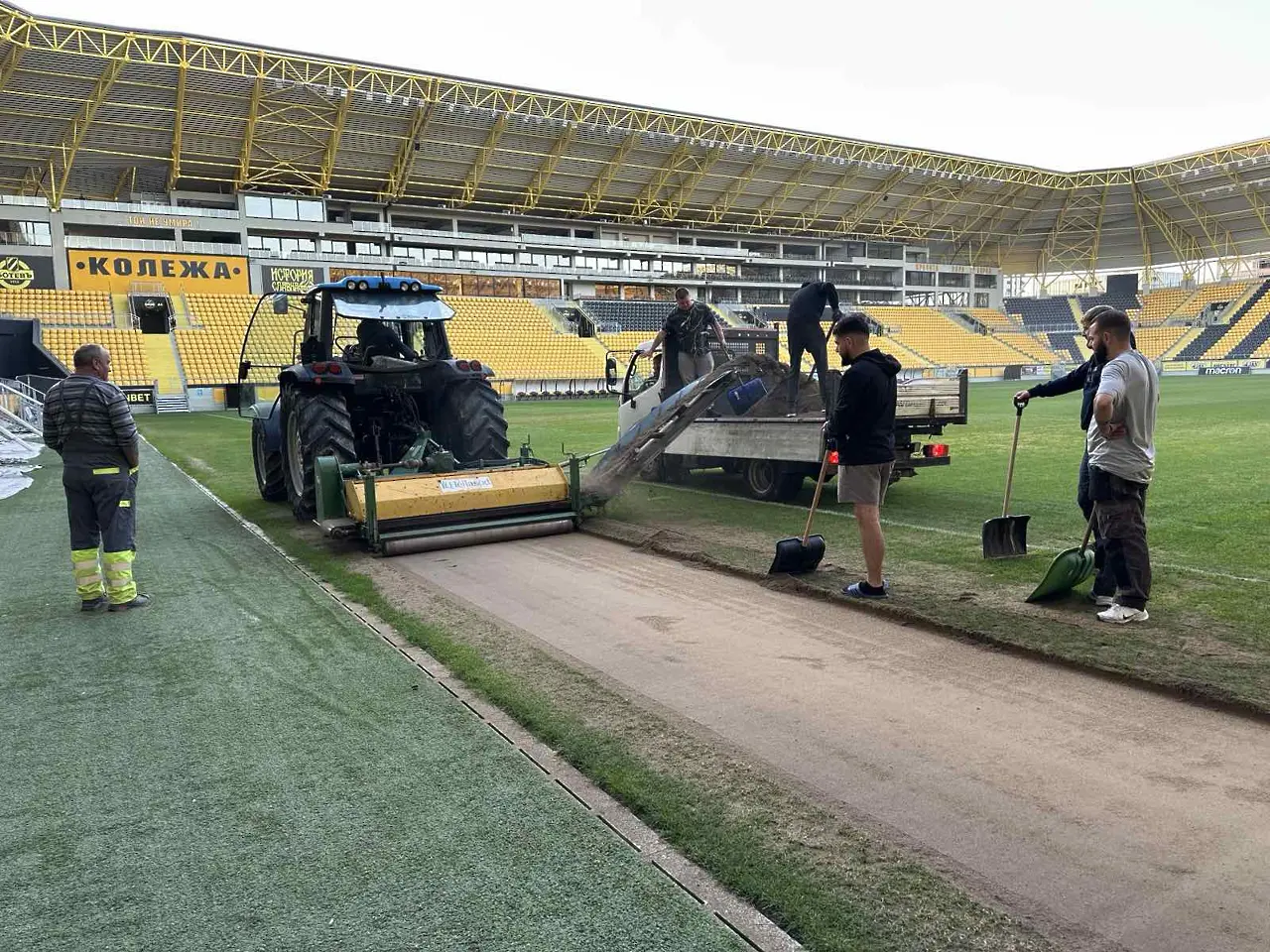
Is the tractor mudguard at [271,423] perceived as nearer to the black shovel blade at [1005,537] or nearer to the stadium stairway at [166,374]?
the black shovel blade at [1005,537]

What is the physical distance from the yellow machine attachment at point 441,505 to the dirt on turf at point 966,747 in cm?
166

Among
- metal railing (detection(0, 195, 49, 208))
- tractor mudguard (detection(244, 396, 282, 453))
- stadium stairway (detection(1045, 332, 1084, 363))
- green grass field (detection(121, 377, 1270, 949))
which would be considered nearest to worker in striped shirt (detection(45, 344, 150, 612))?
green grass field (detection(121, 377, 1270, 949))

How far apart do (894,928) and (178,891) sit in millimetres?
1930

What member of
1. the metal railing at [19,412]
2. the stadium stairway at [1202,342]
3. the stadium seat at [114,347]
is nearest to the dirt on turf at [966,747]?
the metal railing at [19,412]

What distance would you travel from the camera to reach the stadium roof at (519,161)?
3156cm

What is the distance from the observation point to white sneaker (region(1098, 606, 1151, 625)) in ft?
14.7

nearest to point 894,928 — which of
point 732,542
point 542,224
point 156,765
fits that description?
point 156,765

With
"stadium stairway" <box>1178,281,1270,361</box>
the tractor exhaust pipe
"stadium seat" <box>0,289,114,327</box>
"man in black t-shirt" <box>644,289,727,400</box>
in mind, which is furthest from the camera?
"stadium stairway" <box>1178,281,1270,361</box>

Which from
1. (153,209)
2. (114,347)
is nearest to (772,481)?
(114,347)

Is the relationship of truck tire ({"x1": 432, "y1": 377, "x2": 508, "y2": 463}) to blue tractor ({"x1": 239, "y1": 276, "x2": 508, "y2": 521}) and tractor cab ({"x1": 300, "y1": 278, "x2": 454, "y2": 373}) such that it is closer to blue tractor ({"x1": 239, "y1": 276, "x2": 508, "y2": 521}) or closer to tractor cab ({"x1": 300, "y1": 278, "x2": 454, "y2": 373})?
blue tractor ({"x1": 239, "y1": 276, "x2": 508, "y2": 521})

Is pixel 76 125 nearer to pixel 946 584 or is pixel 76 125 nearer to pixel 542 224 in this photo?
pixel 542 224

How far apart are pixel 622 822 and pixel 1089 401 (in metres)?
4.42

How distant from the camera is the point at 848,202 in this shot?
52250 millimetres

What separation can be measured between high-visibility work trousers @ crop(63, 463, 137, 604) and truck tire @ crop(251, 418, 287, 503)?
3.46 m
